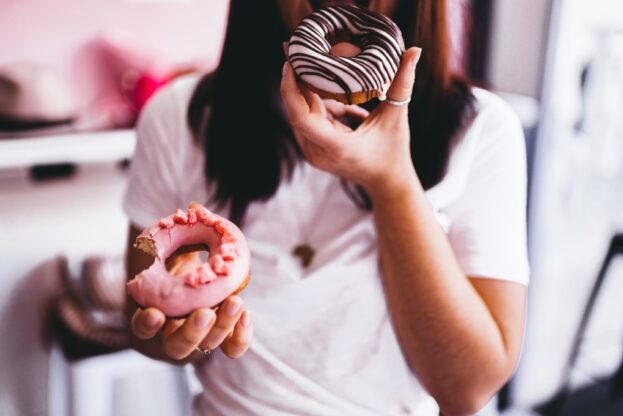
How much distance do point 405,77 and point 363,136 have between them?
55 millimetres

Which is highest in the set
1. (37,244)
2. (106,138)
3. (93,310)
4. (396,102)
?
(396,102)

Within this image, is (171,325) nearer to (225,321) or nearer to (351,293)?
(225,321)

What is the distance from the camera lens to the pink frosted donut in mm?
284

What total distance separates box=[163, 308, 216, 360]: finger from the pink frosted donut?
11mm

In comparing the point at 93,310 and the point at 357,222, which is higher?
the point at 357,222

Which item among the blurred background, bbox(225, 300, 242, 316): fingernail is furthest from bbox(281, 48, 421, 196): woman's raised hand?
the blurred background

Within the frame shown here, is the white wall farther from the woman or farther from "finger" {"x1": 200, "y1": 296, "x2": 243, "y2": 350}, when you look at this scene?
"finger" {"x1": 200, "y1": 296, "x2": 243, "y2": 350}

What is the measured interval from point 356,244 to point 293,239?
6 cm

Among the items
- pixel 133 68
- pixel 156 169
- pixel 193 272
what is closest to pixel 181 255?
pixel 193 272

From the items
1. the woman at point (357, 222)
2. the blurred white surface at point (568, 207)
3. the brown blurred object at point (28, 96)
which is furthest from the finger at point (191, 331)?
the blurred white surface at point (568, 207)

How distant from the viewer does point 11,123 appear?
32.6 inches

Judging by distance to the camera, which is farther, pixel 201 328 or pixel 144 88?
pixel 144 88

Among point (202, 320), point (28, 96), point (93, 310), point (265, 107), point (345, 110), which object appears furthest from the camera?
point (93, 310)

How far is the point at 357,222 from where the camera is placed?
48 cm
